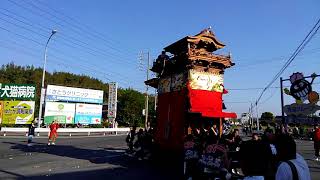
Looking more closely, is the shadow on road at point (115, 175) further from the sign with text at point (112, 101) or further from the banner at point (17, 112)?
the sign with text at point (112, 101)

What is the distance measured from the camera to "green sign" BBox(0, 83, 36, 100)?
4281cm

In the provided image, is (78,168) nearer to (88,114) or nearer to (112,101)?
(88,114)

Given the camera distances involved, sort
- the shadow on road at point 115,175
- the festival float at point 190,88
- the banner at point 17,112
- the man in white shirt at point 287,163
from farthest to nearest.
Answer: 1. the banner at point 17,112
2. the festival float at point 190,88
3. the shadow on road at point 115,175
4. the man in white shirt at point 287,163

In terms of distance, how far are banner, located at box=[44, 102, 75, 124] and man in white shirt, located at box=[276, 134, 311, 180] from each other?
4572 cm

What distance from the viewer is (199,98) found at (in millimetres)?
16641

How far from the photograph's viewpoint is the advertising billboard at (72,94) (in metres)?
49.1

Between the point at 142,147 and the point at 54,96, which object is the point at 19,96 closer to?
the point at 54,96

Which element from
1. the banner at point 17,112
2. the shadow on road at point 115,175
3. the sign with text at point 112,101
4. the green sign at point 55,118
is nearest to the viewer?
the shadow on road at point 115,175

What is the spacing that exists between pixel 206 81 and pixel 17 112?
31.3 metres

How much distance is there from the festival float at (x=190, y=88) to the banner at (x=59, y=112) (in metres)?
31.6

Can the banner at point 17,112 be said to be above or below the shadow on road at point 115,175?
above

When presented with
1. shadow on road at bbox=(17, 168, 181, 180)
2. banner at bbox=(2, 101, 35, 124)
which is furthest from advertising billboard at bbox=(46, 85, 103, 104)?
shadow on road at bbox=(17, 168, 181, 180)

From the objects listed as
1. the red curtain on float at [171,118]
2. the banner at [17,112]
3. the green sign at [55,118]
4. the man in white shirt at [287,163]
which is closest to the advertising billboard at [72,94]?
the green sign at [55,118]

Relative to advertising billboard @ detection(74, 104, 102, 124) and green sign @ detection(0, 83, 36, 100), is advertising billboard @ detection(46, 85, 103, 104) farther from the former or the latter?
green sign @ detection(0, 83, 36, 100)
